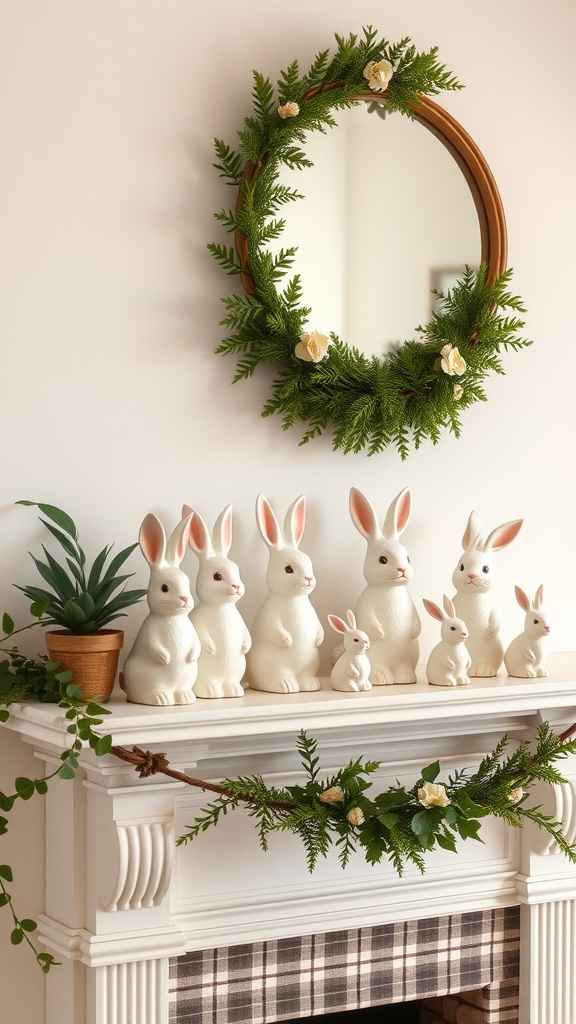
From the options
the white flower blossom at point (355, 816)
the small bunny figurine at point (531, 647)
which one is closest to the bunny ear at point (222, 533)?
the white flower blossom at point (355, 816)

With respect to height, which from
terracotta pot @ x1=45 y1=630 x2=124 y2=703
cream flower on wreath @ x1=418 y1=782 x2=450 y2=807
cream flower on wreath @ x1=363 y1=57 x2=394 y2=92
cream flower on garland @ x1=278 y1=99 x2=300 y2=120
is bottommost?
cream flower on wreath @ x1=418 y1=782 x2=450 y2=807

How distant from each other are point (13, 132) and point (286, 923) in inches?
50.8

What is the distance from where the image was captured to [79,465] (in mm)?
1734

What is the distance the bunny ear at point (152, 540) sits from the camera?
5.32 ft

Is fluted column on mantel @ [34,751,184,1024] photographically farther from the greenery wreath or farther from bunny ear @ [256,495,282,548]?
the greenery wreath

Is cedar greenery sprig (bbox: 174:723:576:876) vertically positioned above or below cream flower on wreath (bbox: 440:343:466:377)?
below

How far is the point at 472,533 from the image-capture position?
75.9 inches

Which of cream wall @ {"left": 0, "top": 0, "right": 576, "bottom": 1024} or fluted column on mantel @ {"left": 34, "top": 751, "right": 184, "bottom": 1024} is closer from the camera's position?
fluted column on mantel @ {"left": 34, "top": 751, "right": 184, "bottom": 1024}

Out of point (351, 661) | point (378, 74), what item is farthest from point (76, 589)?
point (378, 74)

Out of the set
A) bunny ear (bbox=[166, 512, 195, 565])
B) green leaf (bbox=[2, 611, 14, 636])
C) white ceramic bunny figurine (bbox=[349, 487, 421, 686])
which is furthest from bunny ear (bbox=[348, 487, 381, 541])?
green leaf (bbox=[2, 611, 14, 636])

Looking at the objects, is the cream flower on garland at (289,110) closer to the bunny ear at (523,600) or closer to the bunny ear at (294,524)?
the bunny ear at (294,524)

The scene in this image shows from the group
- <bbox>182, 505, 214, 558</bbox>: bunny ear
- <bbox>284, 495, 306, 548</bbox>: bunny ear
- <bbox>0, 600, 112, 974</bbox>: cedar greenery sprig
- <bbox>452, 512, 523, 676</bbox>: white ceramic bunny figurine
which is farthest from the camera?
<bbox>452, 512, 523, 676</bbox>: white ceramic bunny figurine

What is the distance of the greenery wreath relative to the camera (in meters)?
1.82

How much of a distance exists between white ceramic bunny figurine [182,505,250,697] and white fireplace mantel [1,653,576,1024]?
0.12 feet
